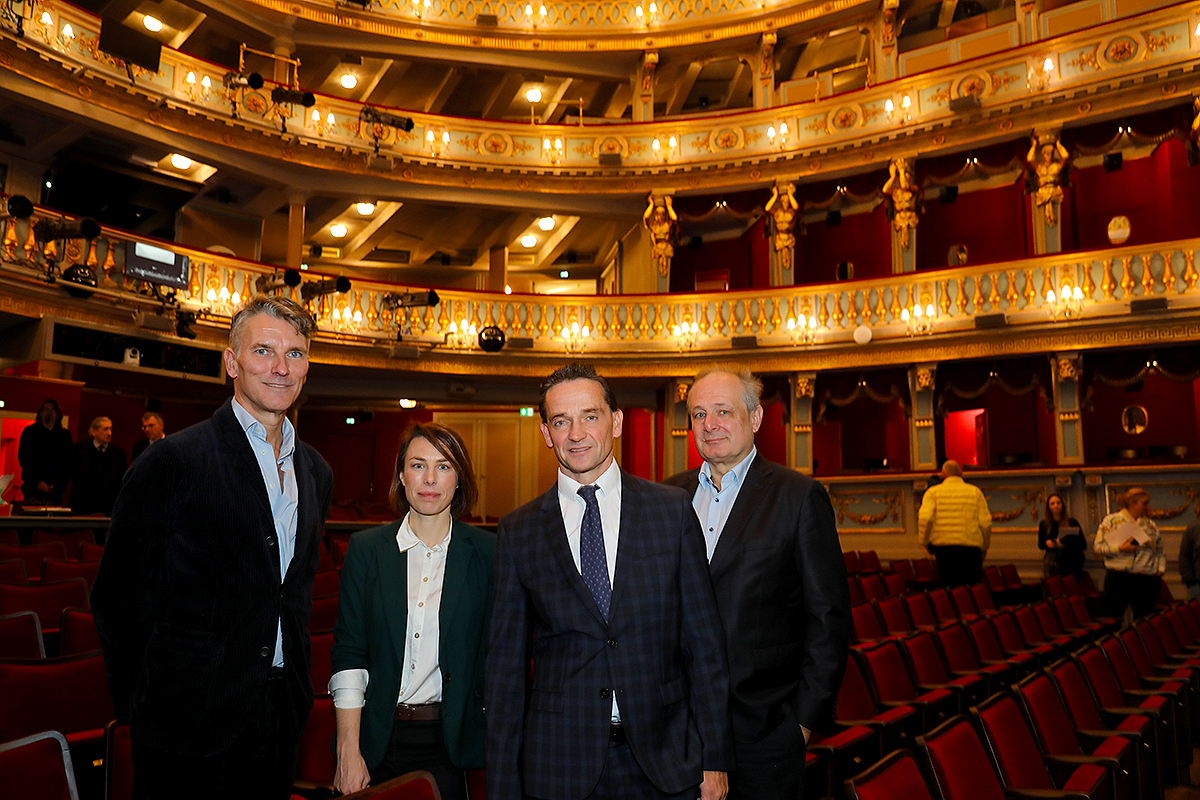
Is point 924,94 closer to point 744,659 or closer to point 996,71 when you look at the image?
point 996,71

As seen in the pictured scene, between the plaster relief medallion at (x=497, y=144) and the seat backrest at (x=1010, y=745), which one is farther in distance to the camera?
the plaster relief medallion at (x=497, y=144)

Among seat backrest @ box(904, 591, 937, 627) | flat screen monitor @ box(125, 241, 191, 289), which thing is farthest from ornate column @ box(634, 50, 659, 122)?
seat backrest @ box(904, 591, 937, 627)

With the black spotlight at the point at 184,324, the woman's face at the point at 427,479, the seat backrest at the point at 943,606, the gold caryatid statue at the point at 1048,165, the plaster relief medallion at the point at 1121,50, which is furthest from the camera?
the gold caryatid statue at the point at 1048,165

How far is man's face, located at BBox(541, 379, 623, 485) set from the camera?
1.87m

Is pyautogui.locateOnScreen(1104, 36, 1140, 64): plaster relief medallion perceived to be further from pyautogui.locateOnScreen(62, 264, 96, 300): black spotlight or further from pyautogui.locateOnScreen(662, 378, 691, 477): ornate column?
pyautogui.locateOnScreen(62, 264, 96, 300): black spotlight

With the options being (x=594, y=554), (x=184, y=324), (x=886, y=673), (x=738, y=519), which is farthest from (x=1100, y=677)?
(x=184, y=324)

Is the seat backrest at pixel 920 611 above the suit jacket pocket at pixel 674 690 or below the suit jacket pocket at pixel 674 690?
below

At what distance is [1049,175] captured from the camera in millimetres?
10953

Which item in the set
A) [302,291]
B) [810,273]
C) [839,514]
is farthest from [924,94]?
[302,291]

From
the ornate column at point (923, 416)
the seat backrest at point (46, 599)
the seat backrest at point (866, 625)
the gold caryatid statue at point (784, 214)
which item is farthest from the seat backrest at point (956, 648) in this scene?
the gold caryatid statue at point (784, 214)

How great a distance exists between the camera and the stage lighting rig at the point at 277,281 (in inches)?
422

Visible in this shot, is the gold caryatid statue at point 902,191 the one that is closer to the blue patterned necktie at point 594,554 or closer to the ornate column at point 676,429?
the ornate column at point 676,429

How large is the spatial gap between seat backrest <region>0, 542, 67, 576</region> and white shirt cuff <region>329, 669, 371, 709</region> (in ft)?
14.4

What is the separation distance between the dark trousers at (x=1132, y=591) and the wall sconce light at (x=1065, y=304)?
461cm
